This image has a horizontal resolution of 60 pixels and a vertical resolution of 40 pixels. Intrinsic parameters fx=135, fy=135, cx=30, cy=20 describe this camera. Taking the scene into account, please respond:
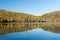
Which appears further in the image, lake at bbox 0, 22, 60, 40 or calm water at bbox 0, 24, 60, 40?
lake at bbox 0, 22, 60, 40

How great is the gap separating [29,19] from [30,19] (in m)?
1.72

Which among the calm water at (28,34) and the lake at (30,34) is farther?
the lake at (30,34)

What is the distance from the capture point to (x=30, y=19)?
656 ft

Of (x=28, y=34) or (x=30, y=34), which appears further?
(x=30, y=34)

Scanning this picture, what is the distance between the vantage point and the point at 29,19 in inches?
7835
